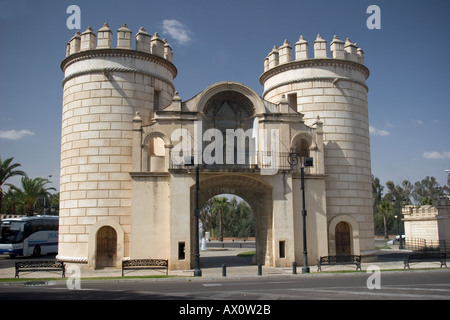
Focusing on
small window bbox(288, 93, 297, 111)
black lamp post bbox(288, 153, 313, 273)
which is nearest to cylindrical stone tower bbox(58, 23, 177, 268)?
small window bbox(288, 93, 297, 111)

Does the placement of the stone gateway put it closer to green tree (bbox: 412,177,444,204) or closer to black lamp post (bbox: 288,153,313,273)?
black lamp post (bbox: 288,153,313,273)

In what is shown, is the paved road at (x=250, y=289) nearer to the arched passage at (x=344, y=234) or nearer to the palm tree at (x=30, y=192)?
the arched passage at (x=344, y=234)

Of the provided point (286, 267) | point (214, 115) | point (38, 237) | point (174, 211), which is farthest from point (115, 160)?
point (38, 237)

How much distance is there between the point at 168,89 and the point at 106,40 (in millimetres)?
5005

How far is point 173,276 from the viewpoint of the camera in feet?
63.2

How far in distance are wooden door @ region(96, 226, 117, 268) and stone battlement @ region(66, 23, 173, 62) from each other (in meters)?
11.3

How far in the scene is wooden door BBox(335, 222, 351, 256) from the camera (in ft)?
83.5

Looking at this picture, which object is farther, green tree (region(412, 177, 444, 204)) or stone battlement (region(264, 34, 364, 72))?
green tree (region(412, 177, 444, 204))

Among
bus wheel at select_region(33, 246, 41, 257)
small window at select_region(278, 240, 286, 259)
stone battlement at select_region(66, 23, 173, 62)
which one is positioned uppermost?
stone battlement at select_region(66, 23, 173, 62)

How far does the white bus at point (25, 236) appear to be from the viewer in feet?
108

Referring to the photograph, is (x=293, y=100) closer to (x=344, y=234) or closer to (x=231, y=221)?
(x=344, y=234)

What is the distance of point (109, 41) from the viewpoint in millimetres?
24875

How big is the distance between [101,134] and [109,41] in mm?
5967

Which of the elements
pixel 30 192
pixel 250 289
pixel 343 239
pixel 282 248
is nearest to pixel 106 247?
pixel 282 248
